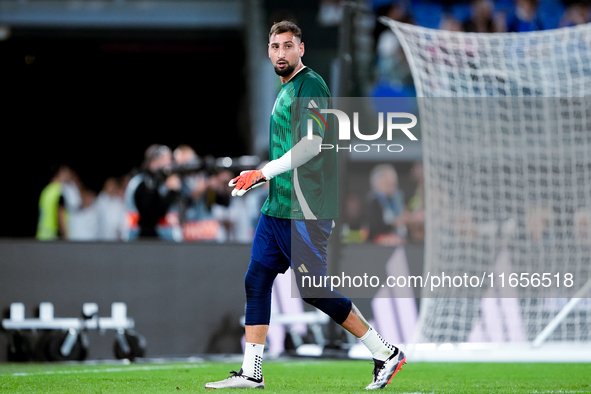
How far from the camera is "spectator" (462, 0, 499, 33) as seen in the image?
46.4 ft

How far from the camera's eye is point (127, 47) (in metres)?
16.2

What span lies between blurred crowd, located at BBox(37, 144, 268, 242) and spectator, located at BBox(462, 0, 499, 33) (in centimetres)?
584

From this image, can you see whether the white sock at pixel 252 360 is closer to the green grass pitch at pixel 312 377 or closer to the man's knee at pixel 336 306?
the green grass pitch at pixel 312 377

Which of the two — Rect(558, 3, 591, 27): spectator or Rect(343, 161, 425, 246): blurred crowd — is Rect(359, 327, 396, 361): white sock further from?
Rect(558, 3, 591, 27): spectator

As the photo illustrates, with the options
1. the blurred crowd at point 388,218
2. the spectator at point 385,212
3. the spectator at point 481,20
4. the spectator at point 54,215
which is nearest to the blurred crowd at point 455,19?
the spectator at point 481,20

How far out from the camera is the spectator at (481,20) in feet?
46.4

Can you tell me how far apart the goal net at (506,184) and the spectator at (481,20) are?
5618 mm

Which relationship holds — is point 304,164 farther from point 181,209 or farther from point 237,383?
point 181,209

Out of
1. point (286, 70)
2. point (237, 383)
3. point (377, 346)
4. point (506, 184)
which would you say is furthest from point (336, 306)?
point (506, 184)

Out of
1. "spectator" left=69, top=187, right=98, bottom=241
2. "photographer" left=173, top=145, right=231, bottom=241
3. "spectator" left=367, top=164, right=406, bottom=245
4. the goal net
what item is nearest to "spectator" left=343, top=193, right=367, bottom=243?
"spectator" left=367, top=164, right=406, bottom=245

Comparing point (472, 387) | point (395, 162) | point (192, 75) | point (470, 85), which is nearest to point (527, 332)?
point (470, 85)

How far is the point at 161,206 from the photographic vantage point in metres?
8.95

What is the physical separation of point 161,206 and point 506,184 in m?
3.73

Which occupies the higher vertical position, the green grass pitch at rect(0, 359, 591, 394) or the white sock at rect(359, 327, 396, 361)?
the white sock at rect(359, 327, 396, 361)
